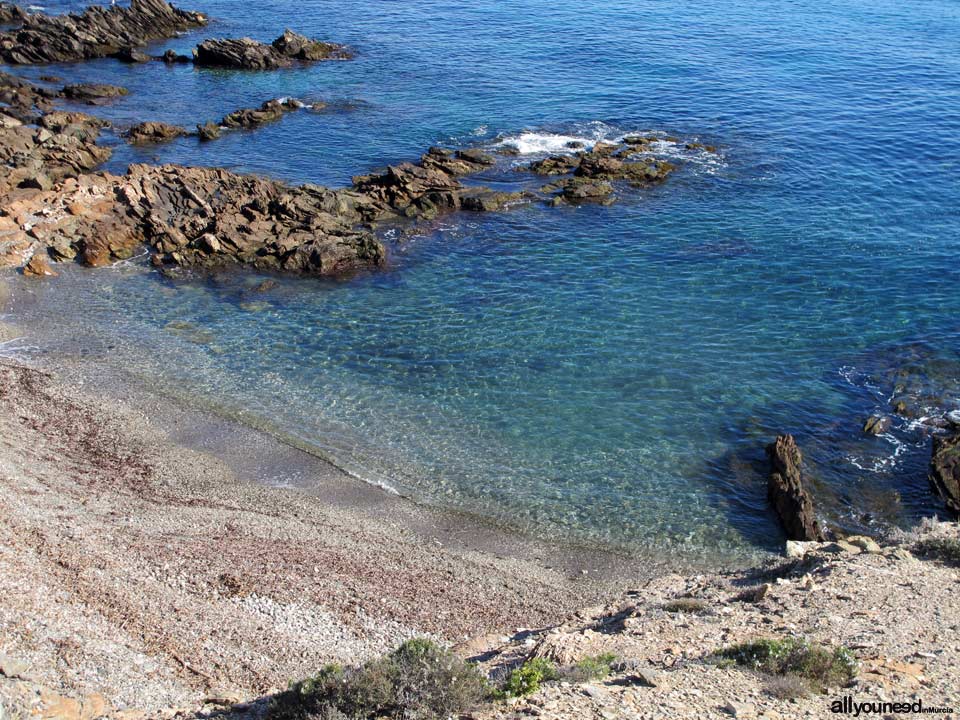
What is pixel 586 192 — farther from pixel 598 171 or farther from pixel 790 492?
pixel 790 492

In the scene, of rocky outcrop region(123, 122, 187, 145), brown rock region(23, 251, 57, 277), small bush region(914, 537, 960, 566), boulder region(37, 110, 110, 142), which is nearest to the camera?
small bush region(914, 537, 960, 566)

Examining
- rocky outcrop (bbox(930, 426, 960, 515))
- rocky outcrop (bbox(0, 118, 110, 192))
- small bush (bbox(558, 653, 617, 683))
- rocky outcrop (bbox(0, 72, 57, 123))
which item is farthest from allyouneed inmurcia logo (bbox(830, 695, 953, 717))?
rocky outcrop (bbox(0, 72, 57, 123))

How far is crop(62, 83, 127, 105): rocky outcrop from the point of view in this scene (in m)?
66.2

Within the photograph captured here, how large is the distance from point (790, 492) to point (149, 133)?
4816 cm

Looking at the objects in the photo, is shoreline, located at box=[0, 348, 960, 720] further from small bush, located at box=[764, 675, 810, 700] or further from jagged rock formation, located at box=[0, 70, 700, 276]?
jagged rock formation, located at box=[0, 70, 700, 276]

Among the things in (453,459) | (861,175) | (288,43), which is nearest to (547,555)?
(453,459)

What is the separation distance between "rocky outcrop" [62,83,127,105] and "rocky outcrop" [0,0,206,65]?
1118 centimetres

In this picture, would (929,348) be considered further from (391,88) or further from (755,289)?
(391,88)

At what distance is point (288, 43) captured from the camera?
77.4 meters

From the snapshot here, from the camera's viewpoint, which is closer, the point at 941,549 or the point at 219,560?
the point at 941,549

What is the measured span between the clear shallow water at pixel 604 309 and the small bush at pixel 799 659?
893 cm

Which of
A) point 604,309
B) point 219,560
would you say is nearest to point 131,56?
point 604,309

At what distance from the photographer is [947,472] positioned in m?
28.7

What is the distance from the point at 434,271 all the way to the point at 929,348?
878 inches
